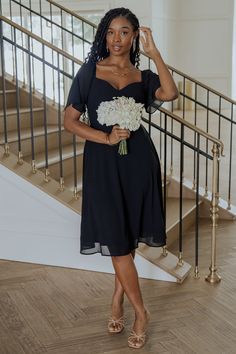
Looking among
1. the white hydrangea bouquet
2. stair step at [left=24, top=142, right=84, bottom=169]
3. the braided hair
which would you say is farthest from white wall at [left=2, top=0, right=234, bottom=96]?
the white hydrangea bouquet

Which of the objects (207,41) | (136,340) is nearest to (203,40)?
(207,41)

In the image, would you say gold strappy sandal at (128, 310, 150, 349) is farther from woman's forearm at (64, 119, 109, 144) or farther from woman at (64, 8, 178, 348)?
woman's forearm at (64, 119, 109, 144)

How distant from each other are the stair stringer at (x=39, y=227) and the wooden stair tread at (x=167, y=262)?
0.27 metres

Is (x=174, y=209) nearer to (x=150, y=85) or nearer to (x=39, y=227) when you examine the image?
(x=39, y=227)

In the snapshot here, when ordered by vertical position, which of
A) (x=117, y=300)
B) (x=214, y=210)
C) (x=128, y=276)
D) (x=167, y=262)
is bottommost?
(x=167, y=262)

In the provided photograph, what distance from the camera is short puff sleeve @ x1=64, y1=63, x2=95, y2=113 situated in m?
2.40

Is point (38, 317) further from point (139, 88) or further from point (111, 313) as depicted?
point (139, 88)

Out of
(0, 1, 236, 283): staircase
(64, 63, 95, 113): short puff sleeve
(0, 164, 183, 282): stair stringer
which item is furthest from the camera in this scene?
(0, 164, 183, 282): stair stringer

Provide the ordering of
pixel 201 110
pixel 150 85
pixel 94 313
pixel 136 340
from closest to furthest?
1. pixel 150 85
2. pixel 136 340
3. pixel 94 313
4. pixel 201 110

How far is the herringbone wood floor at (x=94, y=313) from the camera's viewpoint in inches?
105

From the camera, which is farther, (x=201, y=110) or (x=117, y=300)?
(x=201, y=110)

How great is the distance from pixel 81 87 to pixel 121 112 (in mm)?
258

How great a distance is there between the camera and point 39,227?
3783 mm

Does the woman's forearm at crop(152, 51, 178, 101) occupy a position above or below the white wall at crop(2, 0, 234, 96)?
above
